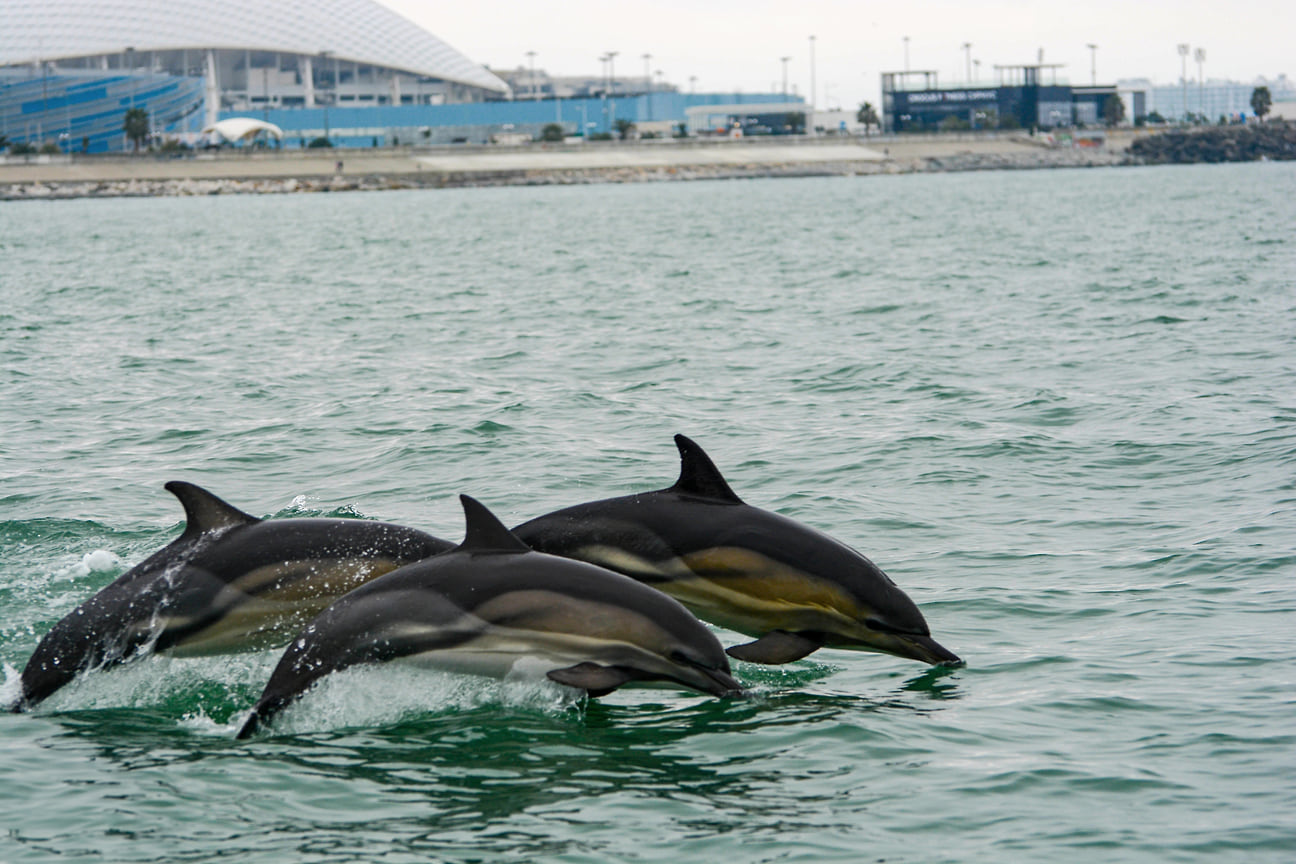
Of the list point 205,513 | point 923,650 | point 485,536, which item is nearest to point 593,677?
point 485,536

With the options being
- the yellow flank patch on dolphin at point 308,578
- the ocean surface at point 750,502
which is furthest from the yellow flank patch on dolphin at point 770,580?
the yellow flank patch on dolphin at point 308,578

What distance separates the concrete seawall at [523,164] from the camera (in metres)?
142

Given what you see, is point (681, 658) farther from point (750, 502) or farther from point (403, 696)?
point (750, 502)

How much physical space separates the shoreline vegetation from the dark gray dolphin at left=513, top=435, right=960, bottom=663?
444ft

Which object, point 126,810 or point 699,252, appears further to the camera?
point 699,252

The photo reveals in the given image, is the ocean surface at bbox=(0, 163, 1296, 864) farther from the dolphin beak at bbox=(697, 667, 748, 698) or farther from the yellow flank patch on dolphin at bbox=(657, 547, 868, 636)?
the yellow flank patch on dolphin at bbox=(657, 547, 868, 636)

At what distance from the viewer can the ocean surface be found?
24.0 ft

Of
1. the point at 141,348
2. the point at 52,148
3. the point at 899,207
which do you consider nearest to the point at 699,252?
the point at 141,348

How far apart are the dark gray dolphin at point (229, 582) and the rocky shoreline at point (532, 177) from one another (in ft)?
440

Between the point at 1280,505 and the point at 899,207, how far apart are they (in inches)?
3247

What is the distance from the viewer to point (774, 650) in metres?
8.38

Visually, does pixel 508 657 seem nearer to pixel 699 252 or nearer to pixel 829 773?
pixel 829 773

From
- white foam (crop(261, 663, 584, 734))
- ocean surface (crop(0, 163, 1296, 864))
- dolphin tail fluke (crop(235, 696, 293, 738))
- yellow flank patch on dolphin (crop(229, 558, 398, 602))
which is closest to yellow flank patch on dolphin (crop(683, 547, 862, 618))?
ocean surface (crop(0, 163, 1296, 864))

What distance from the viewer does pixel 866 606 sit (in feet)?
28.0
